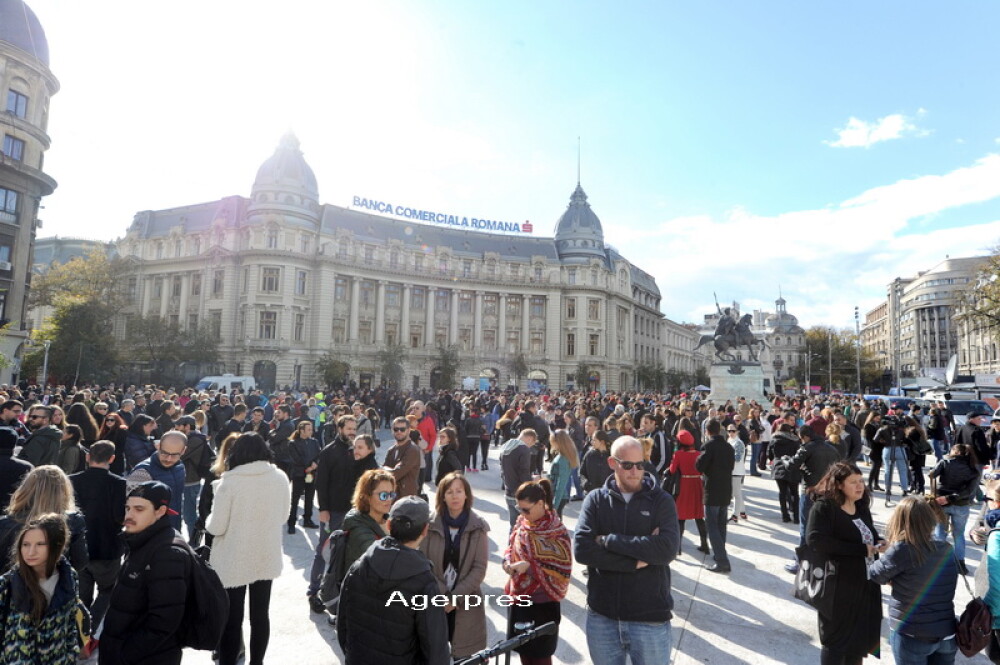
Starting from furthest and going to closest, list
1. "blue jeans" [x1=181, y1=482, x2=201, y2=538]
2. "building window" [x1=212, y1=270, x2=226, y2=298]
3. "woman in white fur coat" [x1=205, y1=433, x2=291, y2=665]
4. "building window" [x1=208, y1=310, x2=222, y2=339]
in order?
"building window" [x1=212, y1=270, x2=226, y2=298] < "building window" [x1=208, y1=310, x2=222, y2=339] < "blue jeans" [x1=181, y1=482, x2=201, y2=538] < "woman in white fur coat" [x1=205, y1=433, x2=291, y2=665]

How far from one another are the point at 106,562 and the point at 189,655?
115cm

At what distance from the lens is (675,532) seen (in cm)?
368

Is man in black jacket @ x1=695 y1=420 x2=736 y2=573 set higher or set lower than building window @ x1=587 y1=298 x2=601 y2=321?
lower

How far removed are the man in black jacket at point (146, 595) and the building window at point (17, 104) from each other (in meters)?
45.4

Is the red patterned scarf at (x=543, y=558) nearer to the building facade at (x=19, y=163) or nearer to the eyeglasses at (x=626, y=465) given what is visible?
the eyeglasses at (x=626, y=465)

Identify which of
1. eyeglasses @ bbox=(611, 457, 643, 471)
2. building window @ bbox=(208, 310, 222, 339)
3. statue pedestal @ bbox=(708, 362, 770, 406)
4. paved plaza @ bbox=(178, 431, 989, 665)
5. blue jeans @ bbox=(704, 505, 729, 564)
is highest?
building window @ bbox=(208, 310, 222, 339)

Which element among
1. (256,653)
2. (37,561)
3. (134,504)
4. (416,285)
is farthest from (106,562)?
(416,285)

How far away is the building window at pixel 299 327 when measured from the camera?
182 feet

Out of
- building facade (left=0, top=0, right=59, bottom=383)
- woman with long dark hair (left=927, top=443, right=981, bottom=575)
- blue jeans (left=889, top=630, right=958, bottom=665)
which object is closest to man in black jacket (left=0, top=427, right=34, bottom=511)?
blue jeans (left=889, top=630, right=958, bottom=665)

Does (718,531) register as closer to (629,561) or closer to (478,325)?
(629,561)

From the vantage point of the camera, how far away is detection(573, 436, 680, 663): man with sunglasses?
366 centimetres

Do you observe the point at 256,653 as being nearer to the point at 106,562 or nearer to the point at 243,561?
the point at 243,561

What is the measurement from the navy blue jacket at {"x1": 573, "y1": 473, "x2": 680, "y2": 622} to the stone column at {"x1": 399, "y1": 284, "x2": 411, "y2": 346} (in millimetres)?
59482

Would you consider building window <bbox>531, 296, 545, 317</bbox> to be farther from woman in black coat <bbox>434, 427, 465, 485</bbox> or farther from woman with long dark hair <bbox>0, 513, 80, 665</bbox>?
woman with long dark hair <bbox>0, 513, 80, 665</bbox>
